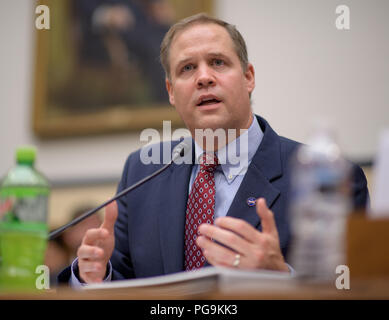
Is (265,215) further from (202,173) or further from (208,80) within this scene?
(208,80)

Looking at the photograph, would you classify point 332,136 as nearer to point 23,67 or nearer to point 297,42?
point 297,42

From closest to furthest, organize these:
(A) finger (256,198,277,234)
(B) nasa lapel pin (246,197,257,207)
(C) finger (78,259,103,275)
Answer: (A) finger (256,198,277,234) < (C) finger (78,259,103,275) < (B) nasa lapel pin (246,197,257,207)

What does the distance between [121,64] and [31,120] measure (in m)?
1.04

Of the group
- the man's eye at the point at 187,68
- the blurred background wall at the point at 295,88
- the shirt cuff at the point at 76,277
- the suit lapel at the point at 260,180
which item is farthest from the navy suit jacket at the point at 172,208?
the blurred background wall at the point at 295,88

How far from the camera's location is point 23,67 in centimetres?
628

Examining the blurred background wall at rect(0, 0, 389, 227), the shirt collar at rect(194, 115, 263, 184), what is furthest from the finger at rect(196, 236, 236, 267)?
the blurred background wall at rect(0, 0, 389, 227)

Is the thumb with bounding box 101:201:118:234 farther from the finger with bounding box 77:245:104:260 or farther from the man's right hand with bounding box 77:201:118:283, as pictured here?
the finger with bounding box 77:245:104:260

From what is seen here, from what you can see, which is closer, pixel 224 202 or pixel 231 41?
pixel 224 202

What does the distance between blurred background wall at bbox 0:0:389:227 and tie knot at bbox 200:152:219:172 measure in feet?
7.37

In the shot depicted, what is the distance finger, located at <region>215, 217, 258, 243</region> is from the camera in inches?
61.1

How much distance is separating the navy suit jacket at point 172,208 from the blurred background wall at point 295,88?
222 centimetres

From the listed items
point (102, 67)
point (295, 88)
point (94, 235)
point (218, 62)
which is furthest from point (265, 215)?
point (102, 67)

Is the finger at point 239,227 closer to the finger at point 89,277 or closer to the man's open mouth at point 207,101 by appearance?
the finger at point 89,277
